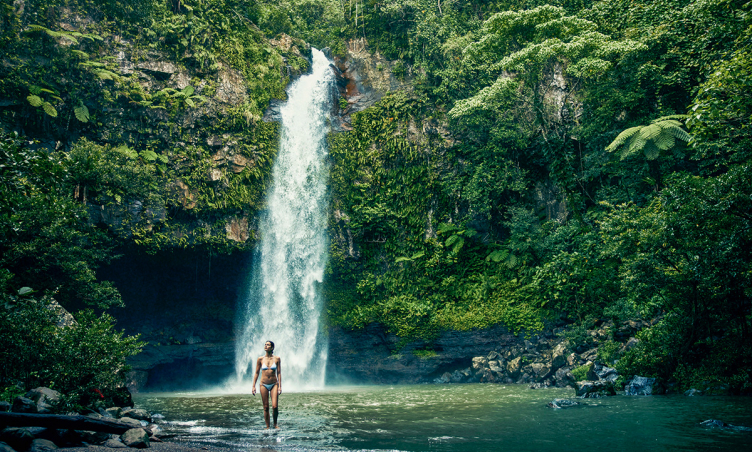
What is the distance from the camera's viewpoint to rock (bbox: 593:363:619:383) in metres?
12.1

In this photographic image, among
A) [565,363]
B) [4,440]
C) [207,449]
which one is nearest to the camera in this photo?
[4,440]

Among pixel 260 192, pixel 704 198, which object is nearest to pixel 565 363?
pixel 704 198

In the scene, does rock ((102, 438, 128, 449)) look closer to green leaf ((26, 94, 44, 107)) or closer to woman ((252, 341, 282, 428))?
woman ((252, 341, 282, 428))

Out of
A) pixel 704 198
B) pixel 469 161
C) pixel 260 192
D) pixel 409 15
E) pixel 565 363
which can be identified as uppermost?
pixel 409 15

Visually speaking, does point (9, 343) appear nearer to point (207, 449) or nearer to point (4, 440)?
point (4, 440)

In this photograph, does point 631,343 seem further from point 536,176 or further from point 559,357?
point 536,176

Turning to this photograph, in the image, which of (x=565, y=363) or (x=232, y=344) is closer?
(x=565, y=363)

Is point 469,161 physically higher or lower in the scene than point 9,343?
higher

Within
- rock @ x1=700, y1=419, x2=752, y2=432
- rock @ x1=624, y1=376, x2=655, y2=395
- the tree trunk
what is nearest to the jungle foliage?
→ rock @ x1=624, y1=376, x2=655, y2=395

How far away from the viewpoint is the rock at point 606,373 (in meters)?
12.1

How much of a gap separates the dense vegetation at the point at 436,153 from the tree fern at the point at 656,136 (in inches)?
2.7

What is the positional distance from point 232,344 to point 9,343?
1297cm

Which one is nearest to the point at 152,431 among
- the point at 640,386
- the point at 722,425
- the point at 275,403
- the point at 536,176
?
the point at 275,403

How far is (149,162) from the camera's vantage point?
1772 cm
